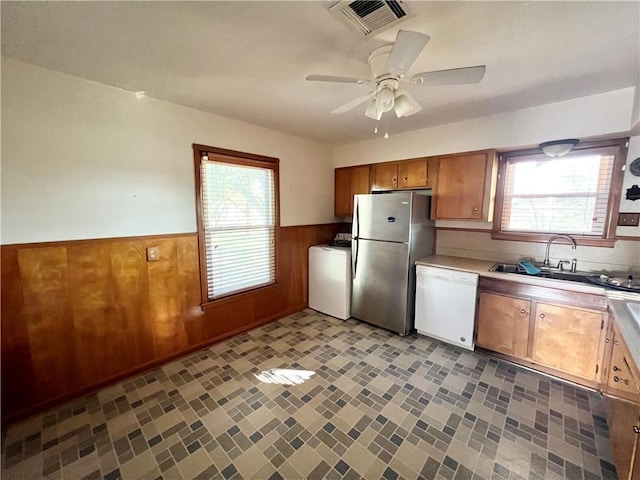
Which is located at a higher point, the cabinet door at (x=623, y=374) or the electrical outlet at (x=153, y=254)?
the electrical outlet at (x=153, y=254)

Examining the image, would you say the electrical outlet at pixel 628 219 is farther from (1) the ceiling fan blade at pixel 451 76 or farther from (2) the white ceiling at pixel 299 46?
(1) the ceiling fan blade at pixel 451 76

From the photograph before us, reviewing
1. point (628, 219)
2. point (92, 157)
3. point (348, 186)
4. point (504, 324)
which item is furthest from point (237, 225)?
point (628, 219)

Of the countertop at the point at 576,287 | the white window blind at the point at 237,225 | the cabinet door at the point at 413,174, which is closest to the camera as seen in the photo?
the countertop at the point at 576,287

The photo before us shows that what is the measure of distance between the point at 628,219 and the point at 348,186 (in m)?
2.89

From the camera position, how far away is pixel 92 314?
2.09 m

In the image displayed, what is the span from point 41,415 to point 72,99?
229cm

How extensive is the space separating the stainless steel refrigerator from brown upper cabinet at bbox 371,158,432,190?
0.28m

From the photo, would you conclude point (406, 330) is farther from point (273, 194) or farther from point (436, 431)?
point (273, 194)

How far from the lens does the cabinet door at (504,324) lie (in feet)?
7.87

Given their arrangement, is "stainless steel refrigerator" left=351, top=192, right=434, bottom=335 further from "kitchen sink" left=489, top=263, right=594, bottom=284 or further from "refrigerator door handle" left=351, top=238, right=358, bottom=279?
"kitchen sink" left=489, top=263, right=594, bottom=284

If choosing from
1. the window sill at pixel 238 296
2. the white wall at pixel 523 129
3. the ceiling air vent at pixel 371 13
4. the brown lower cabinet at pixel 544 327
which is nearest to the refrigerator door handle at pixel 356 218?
the white wall at pixel 523 129

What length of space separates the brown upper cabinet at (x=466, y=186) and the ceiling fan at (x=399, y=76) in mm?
1423

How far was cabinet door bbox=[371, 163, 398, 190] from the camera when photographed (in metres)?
3.47

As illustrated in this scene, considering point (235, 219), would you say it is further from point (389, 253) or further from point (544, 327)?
point (544, 327)
